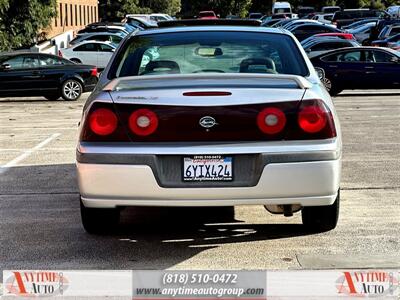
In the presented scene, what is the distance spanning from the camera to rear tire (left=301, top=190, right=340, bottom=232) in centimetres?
598

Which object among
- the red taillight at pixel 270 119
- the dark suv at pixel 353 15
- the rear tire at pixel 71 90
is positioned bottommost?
the dark suv at pixel 353 15

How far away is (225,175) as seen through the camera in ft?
17.4

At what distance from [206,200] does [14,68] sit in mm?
15583

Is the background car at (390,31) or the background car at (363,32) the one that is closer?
the background car at (390,31)

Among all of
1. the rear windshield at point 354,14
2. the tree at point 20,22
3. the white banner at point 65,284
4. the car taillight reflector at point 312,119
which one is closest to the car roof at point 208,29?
the car taillight reflector at point 312,119

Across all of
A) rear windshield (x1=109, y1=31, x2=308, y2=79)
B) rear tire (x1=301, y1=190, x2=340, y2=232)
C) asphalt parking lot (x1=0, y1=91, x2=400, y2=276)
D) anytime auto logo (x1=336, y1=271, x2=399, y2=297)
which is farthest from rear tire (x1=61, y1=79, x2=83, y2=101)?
anytime auto logo (x1=336, y1=271, x2=399, y2=297)

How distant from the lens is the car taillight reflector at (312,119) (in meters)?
5.34

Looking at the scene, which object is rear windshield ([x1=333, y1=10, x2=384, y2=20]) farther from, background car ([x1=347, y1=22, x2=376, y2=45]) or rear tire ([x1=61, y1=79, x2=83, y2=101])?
rear tire ([x1=61, y1=79, x2=83, y2=101])

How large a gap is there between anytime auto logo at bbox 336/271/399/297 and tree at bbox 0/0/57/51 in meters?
31.2

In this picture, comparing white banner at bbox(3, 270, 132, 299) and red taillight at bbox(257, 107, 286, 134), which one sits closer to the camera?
white banner at bbox(3, 270, 132, 299)

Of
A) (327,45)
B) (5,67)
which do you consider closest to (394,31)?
(327,45)

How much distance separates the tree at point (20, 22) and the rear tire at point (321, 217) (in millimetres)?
29945

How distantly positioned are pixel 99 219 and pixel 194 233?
82 cm

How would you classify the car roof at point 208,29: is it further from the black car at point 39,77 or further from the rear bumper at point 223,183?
the black car at point 39,77
